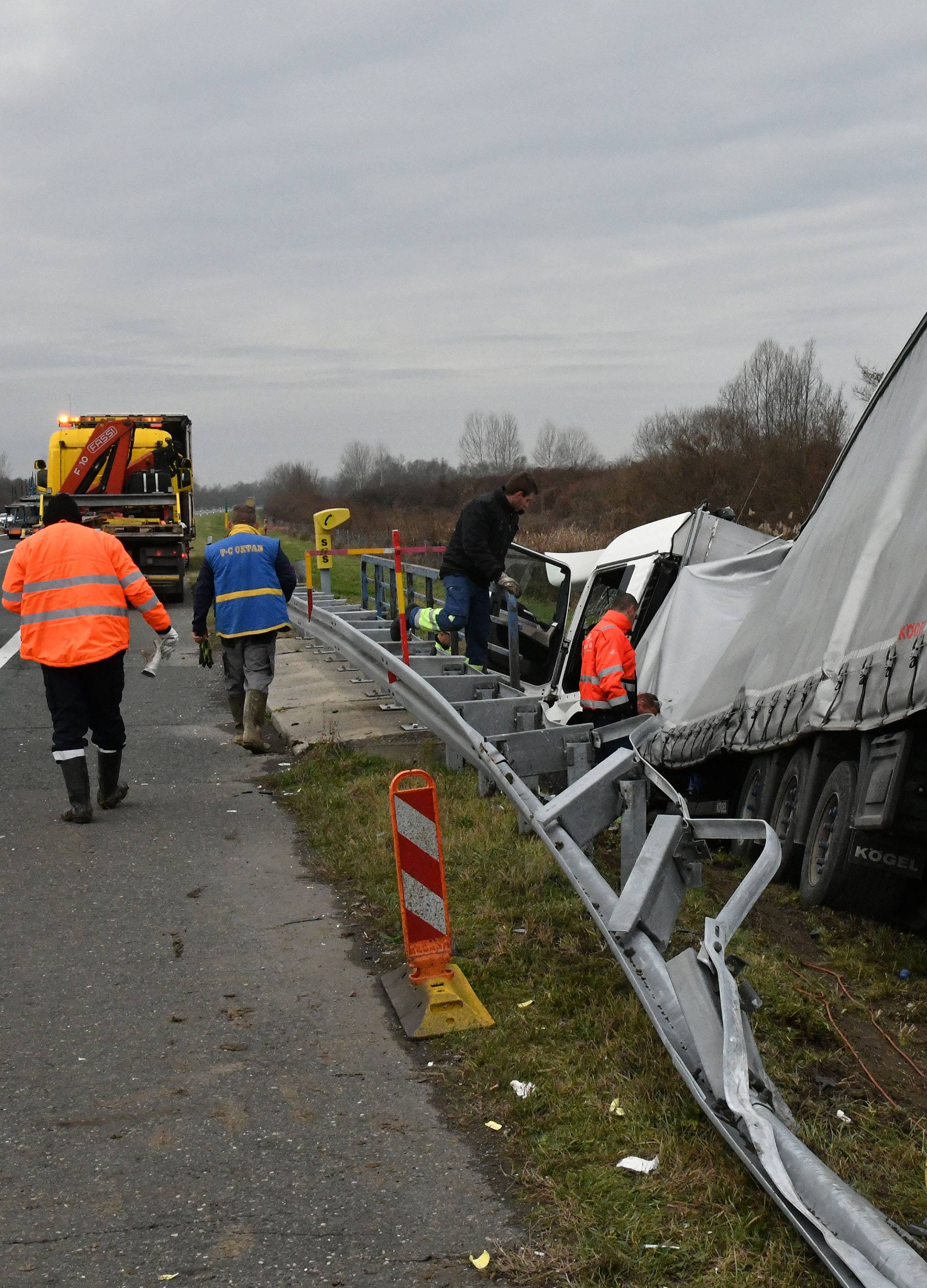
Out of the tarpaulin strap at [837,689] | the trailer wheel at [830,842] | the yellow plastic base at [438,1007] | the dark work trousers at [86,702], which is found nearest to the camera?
the yellow plastic base at [438,1007]

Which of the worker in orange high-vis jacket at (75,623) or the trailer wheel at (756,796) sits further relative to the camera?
the worker in orange high-vis jacket at (75,623)

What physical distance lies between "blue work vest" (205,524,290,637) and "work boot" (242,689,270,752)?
495mm

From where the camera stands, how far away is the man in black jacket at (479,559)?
33.6 ft

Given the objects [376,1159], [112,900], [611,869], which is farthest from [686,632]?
[376,1159]

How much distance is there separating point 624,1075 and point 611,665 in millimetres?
4703

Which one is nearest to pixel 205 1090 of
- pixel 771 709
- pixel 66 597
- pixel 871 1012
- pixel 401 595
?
pixel 871 1012

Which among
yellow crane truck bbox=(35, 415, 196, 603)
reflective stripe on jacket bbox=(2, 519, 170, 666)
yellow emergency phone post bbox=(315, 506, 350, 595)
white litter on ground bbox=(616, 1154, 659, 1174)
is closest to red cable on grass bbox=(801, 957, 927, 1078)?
white litter on ground bbox=(616, 1154, 659, 1174)

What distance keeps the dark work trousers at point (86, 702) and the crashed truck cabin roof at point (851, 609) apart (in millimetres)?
3668

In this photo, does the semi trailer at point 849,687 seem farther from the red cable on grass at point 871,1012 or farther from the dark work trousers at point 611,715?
the dark work trousers at point 611,715

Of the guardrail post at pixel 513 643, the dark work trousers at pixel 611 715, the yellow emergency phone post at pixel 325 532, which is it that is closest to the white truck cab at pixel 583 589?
the guardrail post at pixel 513 643

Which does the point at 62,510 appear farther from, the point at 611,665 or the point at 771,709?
the point at 771,709

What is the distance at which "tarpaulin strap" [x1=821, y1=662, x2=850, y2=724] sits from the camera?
5.73m

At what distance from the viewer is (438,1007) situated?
4.73 meters

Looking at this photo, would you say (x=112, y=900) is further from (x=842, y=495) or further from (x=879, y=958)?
(x=842, y=495)
